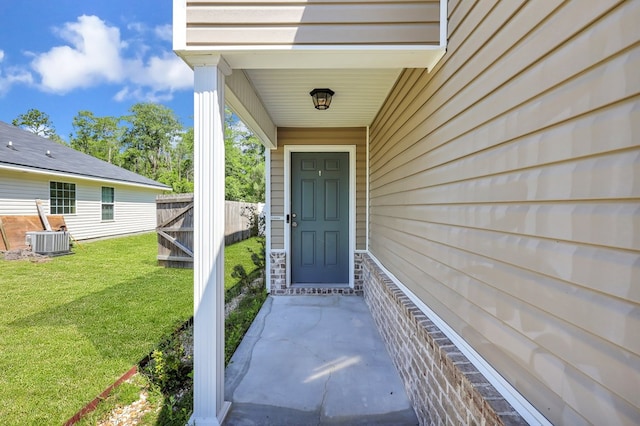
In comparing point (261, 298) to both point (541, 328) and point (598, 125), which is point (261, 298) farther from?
point (598, 125)

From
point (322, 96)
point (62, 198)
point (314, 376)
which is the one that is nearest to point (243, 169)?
point (62, 198)

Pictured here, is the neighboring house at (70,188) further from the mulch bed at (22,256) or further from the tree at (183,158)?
the tree at (183,158)

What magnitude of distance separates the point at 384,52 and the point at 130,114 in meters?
31.5

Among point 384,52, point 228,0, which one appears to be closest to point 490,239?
point 384,52

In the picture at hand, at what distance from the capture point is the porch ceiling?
275cm

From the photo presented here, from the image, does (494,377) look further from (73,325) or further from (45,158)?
(45,158)

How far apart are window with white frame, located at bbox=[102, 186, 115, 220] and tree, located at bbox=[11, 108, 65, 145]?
22.1m

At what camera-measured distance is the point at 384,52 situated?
1939 mm

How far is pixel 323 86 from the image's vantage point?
3037 mm

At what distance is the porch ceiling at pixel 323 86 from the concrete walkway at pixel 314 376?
251 cm

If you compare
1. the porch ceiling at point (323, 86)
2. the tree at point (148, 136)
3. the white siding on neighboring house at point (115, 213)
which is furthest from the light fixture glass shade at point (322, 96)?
the tree at point (148, 136)

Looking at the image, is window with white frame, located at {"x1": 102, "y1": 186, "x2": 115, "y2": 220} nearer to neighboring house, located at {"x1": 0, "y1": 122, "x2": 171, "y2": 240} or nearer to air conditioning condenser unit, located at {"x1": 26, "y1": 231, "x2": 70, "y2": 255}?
neighboring house, located at {"x1": 0, "y1": 122, "x2": 171, "y2": 240}

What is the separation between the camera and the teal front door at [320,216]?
4840 mm

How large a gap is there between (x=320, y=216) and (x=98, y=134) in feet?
98.4
